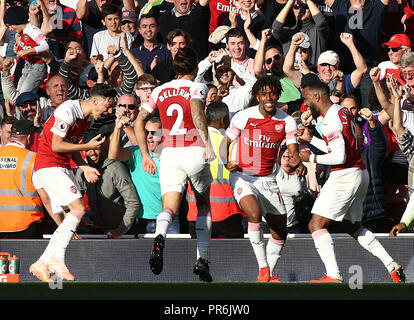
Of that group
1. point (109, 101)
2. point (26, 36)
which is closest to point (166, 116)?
point (109, 101)

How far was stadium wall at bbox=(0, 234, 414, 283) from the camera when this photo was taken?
10.9 metres

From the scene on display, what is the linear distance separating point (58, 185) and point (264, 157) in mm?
2334

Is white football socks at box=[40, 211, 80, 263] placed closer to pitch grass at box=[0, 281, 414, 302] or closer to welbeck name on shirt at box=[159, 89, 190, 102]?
pitch grass at box=[0, 281, 414, 302]

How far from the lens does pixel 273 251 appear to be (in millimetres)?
10383

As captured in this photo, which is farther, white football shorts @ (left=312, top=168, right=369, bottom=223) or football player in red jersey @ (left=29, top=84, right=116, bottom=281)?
white football shorts @ (left=312, top=168, right=369, bottom=223)

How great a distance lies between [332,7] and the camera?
1366 cm

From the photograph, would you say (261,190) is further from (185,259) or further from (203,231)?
(185,259)

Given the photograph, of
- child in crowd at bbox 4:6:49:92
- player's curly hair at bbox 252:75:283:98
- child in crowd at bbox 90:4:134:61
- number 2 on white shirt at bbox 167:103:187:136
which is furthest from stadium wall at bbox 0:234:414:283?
child in crowd at bbox 90:4:134:61

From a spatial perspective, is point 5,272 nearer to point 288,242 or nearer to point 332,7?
point 288,242

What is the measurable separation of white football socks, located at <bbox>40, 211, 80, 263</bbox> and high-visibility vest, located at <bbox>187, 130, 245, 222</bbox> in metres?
1.64

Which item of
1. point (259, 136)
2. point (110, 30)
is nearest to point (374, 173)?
point (259, 136)

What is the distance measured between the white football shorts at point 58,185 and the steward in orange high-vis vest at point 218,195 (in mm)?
1526
